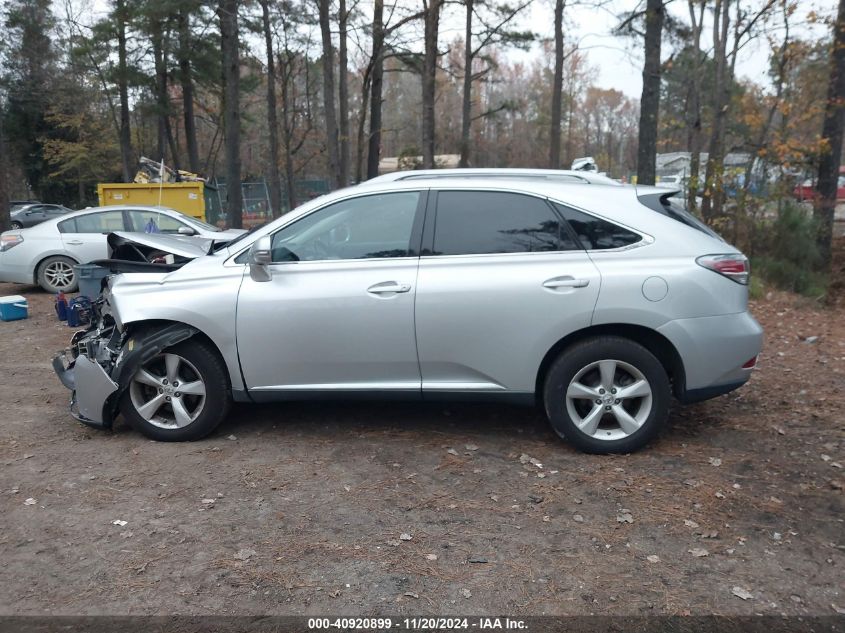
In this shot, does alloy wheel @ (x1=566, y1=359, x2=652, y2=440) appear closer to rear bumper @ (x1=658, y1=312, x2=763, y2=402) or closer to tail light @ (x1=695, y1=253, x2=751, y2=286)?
rear bumper @ (x1=658, y1=312, x2=763, y2=402)

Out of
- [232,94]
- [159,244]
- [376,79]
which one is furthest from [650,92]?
[376,79]

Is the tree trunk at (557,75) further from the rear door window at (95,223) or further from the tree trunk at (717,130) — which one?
the rear door window at (95,223)

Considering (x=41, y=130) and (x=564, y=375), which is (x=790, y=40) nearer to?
(x=564, y=375)

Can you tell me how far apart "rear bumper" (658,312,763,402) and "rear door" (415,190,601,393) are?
1.99 ft

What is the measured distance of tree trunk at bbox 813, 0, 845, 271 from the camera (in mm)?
12016

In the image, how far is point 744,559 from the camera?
3318 mm

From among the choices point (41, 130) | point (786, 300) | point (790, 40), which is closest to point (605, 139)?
point (41, 130)

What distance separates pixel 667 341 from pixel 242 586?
2885 millimetres

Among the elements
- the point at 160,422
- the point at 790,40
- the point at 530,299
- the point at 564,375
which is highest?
the point at 790,40

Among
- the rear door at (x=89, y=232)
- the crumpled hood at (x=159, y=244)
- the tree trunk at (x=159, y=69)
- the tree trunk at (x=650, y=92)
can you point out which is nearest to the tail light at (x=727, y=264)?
the crumpled hood at (x=159, y=244)

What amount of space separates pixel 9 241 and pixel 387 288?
9.45m

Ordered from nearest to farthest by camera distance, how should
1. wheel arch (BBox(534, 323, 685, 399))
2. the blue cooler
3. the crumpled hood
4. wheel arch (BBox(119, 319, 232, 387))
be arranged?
wheel arch (BBox(534, 323, 685, 399)) < wheel arch (BBox(119, 319, 232, 387)) < the crumpled hood < the blue cooler

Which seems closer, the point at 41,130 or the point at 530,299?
the point at 530,299

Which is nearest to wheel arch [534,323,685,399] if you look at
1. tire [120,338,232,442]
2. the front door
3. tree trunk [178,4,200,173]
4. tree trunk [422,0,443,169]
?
the front door
